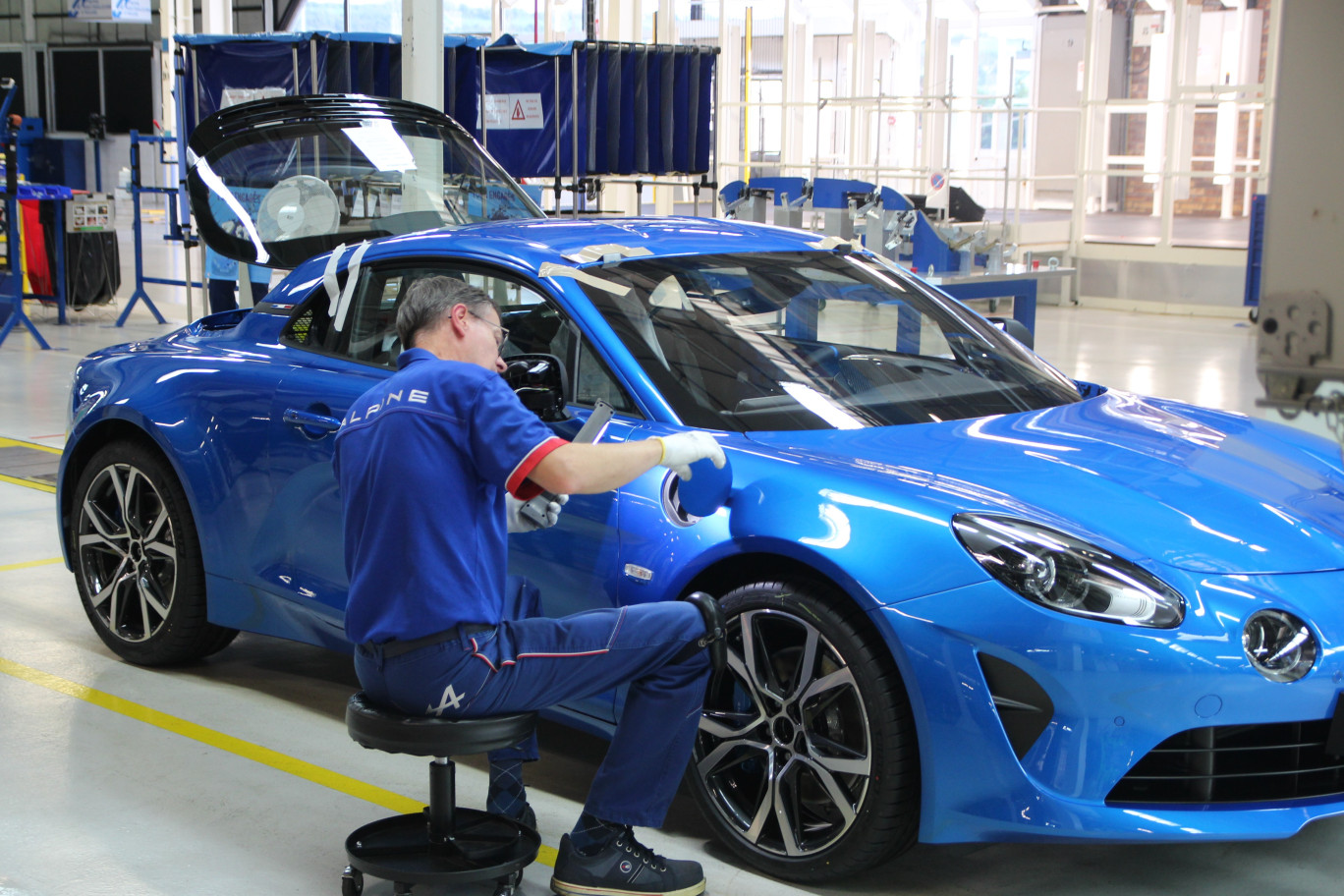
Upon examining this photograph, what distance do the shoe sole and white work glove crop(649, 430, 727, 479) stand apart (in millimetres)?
850

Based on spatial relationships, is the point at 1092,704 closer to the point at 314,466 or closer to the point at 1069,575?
the point at 1069,575

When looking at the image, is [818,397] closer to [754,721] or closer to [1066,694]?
[754,721]

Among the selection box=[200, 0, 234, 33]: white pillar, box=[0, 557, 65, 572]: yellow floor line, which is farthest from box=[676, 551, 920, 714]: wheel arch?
box=[200, 0, 234, 33]: white pillar

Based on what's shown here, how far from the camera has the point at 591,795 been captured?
9.51ft

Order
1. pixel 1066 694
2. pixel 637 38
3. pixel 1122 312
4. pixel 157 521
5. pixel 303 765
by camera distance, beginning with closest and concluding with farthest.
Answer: pixel 1066 694, pixel 303 765, pixel 157 521, pixel 1122 312, pixel 637 38

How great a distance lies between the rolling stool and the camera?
2682 mm

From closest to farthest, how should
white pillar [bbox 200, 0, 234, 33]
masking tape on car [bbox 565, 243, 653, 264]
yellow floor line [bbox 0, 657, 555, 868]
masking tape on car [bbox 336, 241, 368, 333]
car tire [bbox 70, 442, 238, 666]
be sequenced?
yellow floor line [bbox 0, 657, 555, 868] → masking tape on car [bbox 565, 243, 653, 264] → masking tape on car [bbox 336, 241, 368, 333] → car tire [bbox 70, 442, 238, 666] → white pillar [bbox 200, 0, 234, 33]

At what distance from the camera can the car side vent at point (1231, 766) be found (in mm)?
2666

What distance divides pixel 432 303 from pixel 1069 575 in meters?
1.35

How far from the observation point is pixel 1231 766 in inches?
106

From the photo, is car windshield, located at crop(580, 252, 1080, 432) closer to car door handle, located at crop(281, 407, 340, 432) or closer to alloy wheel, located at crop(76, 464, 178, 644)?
car door handle, located at crop(281, 407, 340, 432)

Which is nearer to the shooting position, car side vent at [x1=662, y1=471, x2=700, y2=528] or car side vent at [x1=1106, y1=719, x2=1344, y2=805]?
car side vent at [x1=1106, y1=719, x2=1344, y2=805]

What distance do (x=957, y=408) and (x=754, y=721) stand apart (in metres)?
0.99

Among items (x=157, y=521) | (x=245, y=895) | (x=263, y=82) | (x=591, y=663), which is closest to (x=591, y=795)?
(x=591, y=663)
